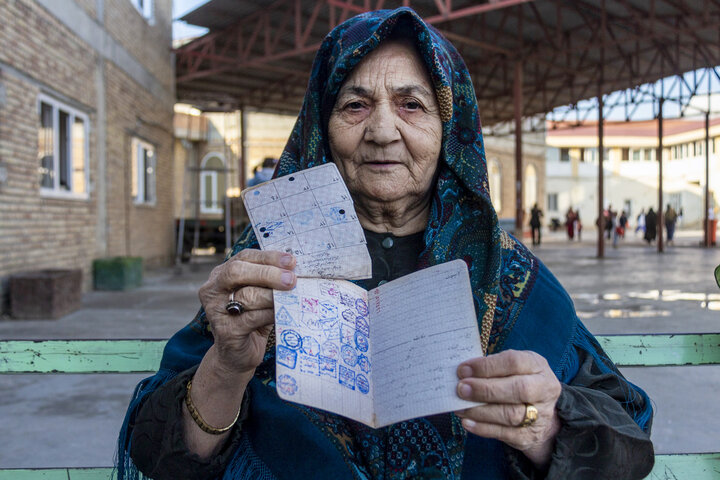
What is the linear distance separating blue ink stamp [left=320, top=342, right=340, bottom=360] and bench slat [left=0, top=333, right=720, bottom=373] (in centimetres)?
90

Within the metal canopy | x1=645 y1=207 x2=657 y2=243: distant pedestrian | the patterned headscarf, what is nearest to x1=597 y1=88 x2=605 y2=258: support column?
the metal canopy

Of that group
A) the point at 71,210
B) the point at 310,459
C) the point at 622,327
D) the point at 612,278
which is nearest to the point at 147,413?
the point at 310,459

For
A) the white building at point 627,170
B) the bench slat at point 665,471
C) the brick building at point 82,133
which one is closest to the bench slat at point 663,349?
the bench slat at point 665,471

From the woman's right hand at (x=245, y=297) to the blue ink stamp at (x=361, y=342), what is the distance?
0.16 meters

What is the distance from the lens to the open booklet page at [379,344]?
3.43 feet

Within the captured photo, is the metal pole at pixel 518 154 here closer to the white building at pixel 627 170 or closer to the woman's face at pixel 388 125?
the woman's face at pixel 388 125

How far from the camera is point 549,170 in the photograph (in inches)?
1790

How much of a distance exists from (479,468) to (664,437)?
8.36ft

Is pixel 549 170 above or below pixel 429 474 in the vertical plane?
above

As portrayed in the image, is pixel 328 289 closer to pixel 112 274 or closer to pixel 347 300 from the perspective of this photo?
pixel 347 300

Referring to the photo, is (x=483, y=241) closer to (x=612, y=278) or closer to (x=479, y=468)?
(x=479, y=468)

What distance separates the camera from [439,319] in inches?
43.3

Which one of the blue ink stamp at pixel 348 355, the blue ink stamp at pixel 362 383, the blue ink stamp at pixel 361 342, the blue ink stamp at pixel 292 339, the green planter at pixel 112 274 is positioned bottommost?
the green planter at pixel 112 274

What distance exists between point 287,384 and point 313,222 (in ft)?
1.07
